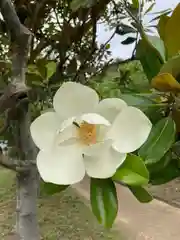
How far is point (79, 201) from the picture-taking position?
238 cm

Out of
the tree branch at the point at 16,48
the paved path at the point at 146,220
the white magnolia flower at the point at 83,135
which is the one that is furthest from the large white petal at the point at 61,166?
the paved path at the point at 146,220

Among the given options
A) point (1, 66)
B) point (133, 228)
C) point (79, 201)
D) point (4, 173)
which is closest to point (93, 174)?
point (1, 66)

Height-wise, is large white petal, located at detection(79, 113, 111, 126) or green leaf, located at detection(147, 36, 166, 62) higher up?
green leaf, located at detection(147, 36, 166, 62)

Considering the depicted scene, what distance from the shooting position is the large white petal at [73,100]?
285 mm

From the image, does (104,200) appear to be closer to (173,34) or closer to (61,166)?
(61,166)

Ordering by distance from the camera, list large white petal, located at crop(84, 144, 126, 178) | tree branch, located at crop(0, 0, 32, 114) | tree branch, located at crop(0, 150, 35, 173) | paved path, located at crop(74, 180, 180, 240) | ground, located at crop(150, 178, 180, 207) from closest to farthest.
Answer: large white petal, located at crop(84, 144, 126, 178) → tree branch, located at crop(0, 0, 32, 114) → tree branch, located at crop(0, 150, 35, 173) → paved path, located at crop(74, 180, 180, 240) → ground, located at crop(150, 178, 180, 207)

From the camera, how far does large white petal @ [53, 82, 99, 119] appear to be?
29cm

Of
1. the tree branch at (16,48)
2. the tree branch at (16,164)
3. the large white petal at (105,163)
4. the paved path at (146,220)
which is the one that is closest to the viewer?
the large white petal at (105,163)

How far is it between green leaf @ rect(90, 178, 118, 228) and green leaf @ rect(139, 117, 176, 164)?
0.12ft

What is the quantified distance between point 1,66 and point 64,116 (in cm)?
68

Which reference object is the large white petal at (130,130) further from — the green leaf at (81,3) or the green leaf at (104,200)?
the green leaf at (81,3)

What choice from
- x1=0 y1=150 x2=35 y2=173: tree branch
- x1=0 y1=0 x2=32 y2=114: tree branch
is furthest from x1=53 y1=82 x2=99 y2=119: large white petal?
x1=0 y1=150 x2=35 y2=173: tree branch

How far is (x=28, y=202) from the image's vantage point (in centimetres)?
101

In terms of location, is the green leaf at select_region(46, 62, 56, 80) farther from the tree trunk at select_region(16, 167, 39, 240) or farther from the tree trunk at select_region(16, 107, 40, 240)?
the tree trunk at select_region(16, 167, 39, 240)
